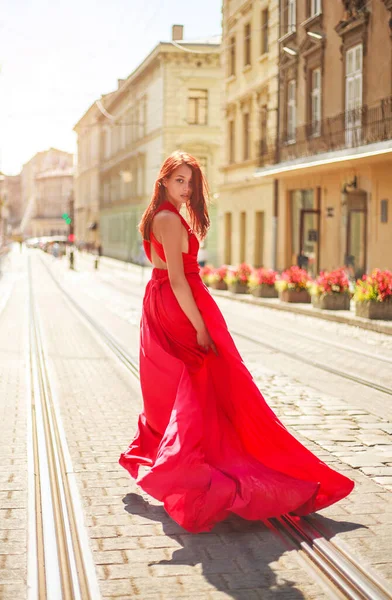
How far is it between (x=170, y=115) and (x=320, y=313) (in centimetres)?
3198

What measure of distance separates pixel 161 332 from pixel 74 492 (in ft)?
3.49

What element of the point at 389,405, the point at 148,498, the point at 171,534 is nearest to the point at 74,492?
the point at 148,498

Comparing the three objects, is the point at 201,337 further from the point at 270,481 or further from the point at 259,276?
the point at 259,276

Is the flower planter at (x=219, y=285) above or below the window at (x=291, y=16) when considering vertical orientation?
below

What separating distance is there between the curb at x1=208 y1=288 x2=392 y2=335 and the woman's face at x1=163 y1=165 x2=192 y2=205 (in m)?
11.3

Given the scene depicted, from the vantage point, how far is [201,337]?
495 cm

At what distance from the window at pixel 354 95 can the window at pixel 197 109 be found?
24.7m

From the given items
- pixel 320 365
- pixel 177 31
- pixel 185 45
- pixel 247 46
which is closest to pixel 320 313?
pixel 320 365

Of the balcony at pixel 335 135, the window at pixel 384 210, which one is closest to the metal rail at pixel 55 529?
the balcony at pixel 335 135

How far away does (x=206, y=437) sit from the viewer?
191 inches

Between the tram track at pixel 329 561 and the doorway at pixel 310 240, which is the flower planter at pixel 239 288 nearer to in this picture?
the doorway at pixel 310 240

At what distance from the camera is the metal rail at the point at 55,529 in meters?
3.91

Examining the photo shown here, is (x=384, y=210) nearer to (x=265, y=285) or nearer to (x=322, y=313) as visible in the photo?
(x=265, y=285)

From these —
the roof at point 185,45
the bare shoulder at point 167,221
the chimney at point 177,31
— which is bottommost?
the bare shoulder at point 167,221
